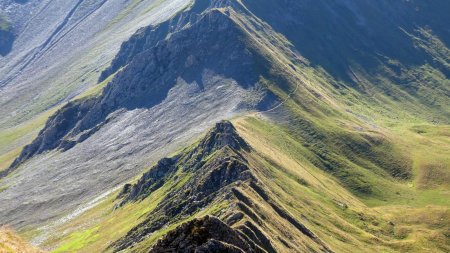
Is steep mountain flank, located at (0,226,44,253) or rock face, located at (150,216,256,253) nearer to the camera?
rock face, located at (150,216,256,253)

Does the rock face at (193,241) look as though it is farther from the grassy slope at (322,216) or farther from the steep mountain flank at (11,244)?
the grassy slope at (322,216)

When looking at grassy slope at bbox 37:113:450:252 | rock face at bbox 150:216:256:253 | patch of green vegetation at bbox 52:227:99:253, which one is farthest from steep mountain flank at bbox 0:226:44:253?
patch of green vegetation at bbox 52:227:99:253

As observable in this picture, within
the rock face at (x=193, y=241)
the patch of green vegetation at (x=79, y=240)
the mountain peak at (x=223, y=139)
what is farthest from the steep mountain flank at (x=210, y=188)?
the rock face at (x=193, y=241)

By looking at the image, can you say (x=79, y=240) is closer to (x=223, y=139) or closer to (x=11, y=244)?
(x=223, y=139)

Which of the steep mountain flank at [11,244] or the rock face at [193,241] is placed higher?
the steep mountain flank at [11,244]

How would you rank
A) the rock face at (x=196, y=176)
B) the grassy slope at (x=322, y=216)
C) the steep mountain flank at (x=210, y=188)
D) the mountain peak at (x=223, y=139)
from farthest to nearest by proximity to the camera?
the mountain peak at (x=223, y=139) < the grassy slope at (x=322, y=216) < the rock face at (x=196, y=176) < the steep mountain flank at (x=210, y=188)

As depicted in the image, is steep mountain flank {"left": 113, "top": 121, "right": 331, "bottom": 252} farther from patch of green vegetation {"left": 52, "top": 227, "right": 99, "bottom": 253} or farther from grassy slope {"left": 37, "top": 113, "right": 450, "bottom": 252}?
patch of green vegetation {"left": 52, "top": 227, "right": 99, "bottom": 253}

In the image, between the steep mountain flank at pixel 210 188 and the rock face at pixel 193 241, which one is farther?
the steep mountain flank at pixel 210 188

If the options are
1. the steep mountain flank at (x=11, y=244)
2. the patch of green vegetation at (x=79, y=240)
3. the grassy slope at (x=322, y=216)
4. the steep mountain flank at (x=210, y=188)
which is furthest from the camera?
the patch of green vegetation at (x=79, y=240)

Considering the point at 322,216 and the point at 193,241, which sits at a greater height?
the point at 193,241

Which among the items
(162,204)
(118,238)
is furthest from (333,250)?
(118,238)

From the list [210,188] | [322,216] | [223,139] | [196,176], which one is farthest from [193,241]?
[223,139]
